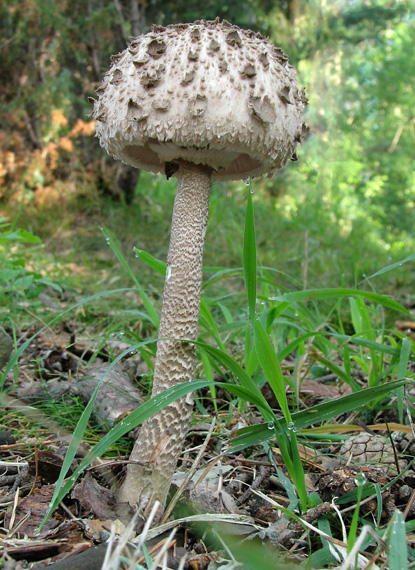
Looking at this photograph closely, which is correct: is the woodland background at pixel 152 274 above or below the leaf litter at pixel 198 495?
above

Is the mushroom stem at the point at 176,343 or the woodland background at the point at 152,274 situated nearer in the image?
the mushroom stem at the point at 176,343

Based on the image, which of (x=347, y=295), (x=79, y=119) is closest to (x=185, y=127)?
(x=347, y=295)

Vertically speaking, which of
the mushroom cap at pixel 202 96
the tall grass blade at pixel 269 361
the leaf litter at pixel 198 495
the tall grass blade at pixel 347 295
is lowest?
the leaf litter at pixel 198 495

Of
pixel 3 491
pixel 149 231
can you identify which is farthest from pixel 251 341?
pixel 149 231

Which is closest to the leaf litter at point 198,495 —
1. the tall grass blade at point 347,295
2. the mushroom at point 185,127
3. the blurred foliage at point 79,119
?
the mushroom at point 185,127

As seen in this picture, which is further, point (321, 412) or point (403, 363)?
point (403, 363)

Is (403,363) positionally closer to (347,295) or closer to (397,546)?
(347,295)

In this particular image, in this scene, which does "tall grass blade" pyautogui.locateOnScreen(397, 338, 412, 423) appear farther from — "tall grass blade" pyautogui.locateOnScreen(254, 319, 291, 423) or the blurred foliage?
the blurred foliage

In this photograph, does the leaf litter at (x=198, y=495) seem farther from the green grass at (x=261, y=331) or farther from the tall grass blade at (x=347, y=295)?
the tall grass blade at (x=347, y=295)
